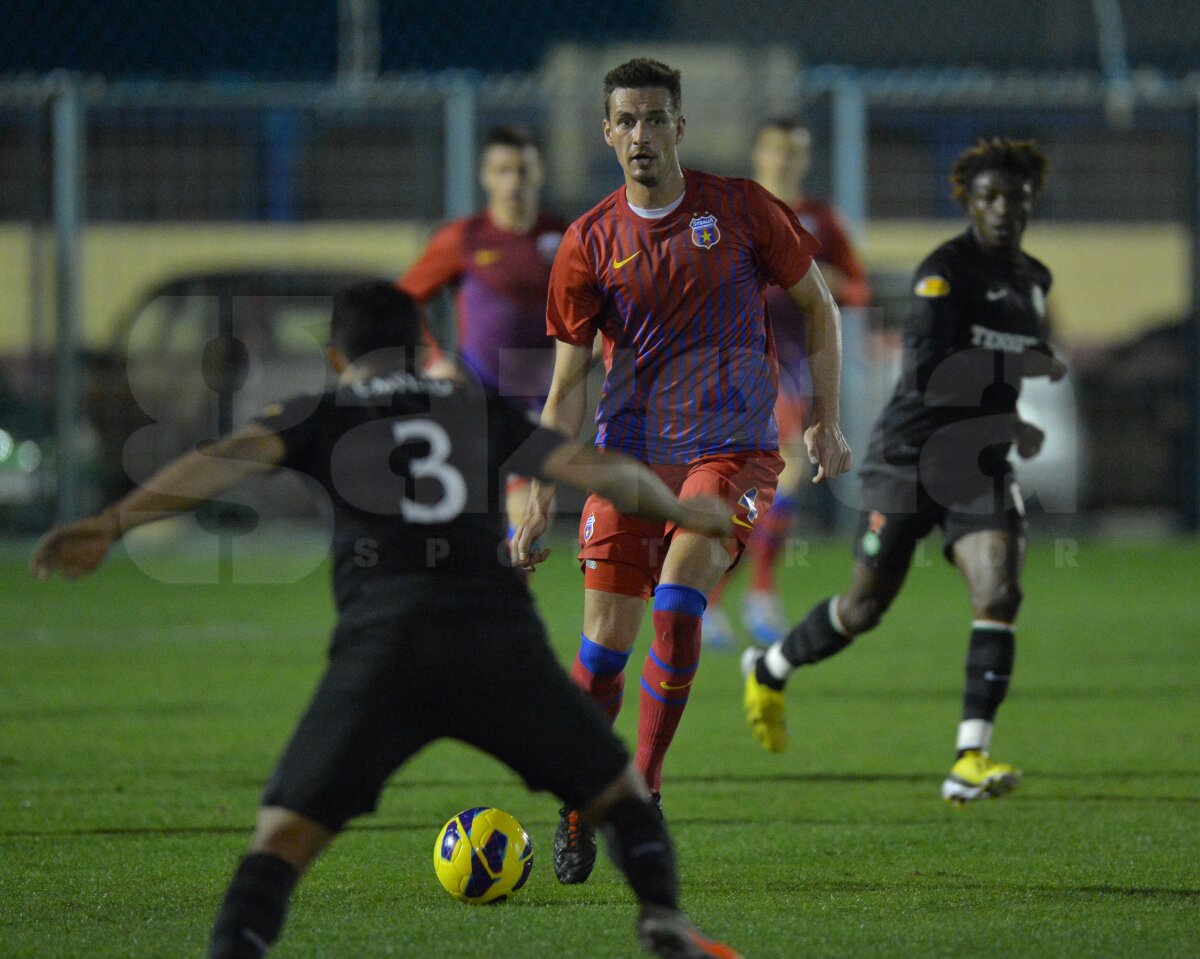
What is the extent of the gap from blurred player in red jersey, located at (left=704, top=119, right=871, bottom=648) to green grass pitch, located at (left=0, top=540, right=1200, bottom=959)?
2.15 ft

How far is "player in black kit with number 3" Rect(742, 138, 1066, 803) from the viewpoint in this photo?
6879 mm

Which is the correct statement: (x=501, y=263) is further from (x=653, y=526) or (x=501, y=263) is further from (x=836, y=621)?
(x=653, y=526)

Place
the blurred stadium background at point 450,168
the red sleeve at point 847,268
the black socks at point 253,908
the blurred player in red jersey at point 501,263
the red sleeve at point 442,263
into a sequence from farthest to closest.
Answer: the blurred stadium background at point 450,168 → the red sleeve at point 847,268 → the red sleeve at point 442,263 → the blurred player in red jersey at point 501,263 → the black socks at point 253,908

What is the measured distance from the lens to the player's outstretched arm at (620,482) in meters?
4.19

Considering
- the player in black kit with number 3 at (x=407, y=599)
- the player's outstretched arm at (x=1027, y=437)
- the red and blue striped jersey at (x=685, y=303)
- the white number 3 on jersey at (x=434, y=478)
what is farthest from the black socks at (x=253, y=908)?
the player's outstretched arm at (x=1027, y=437)

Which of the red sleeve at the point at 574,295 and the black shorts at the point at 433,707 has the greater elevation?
the red sleeve at the point at 574,295

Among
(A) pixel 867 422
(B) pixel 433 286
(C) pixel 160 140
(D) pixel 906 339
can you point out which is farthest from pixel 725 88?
(D) pixel 906 339

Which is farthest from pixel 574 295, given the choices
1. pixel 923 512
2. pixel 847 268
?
pixel 847 268

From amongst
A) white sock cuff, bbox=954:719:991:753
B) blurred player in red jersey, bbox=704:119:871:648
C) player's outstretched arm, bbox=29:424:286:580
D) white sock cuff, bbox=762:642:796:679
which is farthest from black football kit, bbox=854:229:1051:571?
player's outstretched arm, bbox=29:424:286:580

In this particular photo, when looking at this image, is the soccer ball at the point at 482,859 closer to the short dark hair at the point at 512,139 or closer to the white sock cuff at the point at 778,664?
the white sock cuff at the point at 778,664

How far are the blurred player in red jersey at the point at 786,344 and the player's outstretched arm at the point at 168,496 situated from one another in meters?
6.38

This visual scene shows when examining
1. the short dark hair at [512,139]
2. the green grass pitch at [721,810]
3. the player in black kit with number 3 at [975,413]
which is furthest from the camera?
the short dark hair at [512,139]

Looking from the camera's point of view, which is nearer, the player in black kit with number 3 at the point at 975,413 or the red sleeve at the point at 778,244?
the red sleeve at the point at 778,244

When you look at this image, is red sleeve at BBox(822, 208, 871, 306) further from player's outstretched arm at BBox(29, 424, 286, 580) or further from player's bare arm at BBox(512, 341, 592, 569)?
player's outstretched arm at BBox(29, 424, 286, 580)
